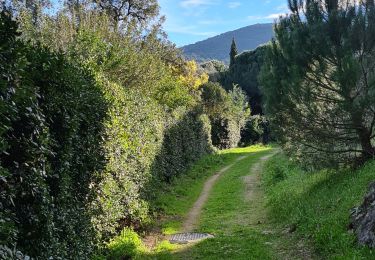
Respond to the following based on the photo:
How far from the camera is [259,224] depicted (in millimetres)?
11203

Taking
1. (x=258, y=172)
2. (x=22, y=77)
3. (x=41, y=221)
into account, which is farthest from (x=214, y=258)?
(x=258, y=172)

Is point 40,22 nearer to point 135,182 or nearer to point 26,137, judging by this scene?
point 135,182

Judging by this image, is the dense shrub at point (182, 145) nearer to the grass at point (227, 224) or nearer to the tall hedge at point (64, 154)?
the grass at point (227, 224)

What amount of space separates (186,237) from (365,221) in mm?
4459

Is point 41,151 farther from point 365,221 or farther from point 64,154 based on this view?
point 365,221

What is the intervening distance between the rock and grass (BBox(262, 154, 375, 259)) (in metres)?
0.15

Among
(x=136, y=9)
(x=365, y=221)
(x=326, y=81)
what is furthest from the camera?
(x=136, y=9)

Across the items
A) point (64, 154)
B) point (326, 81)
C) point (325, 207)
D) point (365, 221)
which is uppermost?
point (326, 81)

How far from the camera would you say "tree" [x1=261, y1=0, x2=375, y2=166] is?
10.4 metres

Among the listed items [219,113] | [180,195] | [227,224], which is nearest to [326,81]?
[227,224]

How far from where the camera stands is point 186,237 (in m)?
10.2

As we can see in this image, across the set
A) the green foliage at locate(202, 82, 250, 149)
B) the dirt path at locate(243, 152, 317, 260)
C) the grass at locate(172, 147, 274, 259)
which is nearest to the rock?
the dirt path at locate(243, 152, 317, 260)

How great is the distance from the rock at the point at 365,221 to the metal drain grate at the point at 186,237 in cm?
366

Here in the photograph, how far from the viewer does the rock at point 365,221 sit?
686 centimetres
